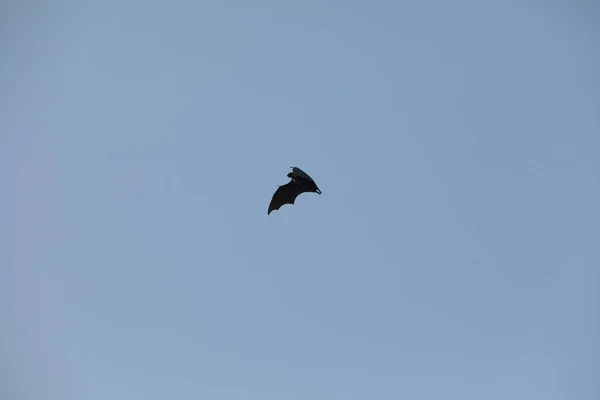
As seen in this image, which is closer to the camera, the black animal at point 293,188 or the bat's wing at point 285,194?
the black animal at point 293,188

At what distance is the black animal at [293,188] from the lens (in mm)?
34312

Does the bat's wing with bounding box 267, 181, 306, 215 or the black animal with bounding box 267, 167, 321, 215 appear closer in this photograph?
the black animal with bounding box 267, 167, 321, 215

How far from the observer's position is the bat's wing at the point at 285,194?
37584 mm

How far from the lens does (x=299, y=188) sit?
3750cm

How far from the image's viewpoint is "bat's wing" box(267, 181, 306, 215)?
37.6m

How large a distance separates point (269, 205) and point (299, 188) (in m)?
2.87

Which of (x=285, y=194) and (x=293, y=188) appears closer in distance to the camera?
(x=293, y=188)

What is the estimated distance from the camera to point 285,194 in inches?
1522

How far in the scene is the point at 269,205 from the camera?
39.0 metres

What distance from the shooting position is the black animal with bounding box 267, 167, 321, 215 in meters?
34.3

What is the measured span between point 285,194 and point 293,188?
3.38ft

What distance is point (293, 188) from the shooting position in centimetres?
3791
